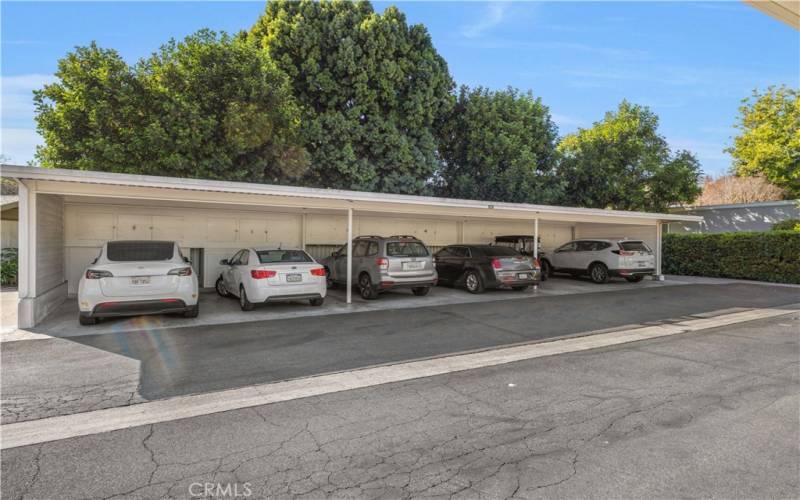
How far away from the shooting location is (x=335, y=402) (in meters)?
4.48

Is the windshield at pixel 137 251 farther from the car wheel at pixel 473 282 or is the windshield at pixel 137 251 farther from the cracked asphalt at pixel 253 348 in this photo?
the car wheel at pixel 473 282

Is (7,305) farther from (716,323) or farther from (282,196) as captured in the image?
(716,323)

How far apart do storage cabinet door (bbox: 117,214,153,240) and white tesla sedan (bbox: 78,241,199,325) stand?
4934mm

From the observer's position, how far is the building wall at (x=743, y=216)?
20078 millimetres

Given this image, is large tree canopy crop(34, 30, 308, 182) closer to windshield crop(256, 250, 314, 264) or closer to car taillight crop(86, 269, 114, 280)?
windshield crop(256, 250, 314, 264)

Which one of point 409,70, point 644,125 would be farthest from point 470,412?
point 644,125

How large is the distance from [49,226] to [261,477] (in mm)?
9530

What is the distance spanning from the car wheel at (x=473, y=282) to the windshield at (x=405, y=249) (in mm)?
2095

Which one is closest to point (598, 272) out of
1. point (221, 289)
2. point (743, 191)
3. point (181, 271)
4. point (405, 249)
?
point (405, 249)

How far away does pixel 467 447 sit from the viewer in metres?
3.51

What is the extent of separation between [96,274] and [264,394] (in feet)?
15.3

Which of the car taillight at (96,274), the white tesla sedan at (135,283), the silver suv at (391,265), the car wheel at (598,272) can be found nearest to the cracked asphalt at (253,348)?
the white tesla sedan at (135,283)

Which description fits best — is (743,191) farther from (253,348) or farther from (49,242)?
(49,242)

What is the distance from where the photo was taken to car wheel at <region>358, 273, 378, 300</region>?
37.0ft
